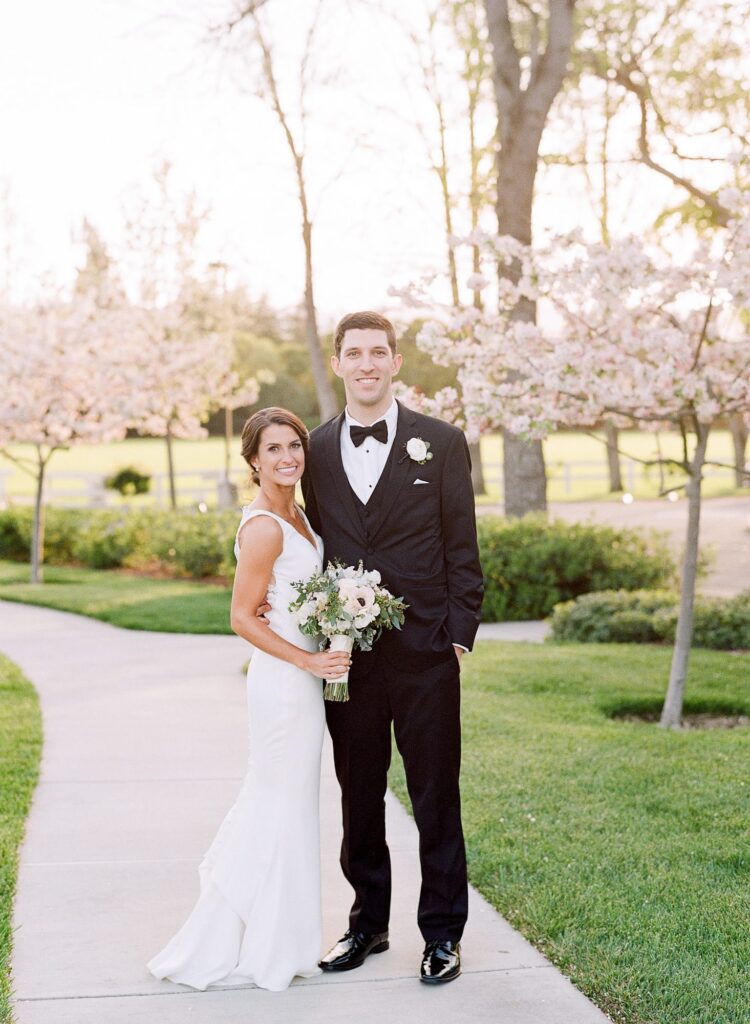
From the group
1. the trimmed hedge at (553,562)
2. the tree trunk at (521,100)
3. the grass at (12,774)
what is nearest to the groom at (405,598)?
the grass at (12,774)

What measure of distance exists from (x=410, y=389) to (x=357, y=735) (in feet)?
13.6

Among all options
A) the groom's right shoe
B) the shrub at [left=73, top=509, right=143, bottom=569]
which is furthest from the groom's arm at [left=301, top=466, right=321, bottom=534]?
the shrub at [left=73, top=509, right=143, bottom=569]

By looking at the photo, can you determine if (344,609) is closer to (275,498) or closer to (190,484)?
(275,498)

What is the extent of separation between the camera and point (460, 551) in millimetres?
3980

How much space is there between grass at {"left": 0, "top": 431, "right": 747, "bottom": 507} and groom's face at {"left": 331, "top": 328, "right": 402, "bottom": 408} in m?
17.6

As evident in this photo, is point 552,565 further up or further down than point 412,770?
further down

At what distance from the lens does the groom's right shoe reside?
13.0 ft

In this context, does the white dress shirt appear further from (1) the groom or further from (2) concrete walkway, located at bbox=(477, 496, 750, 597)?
(2) concrete walkway, located at bbox=(477, 496, 750, 597)

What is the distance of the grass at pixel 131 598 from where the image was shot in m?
12.2

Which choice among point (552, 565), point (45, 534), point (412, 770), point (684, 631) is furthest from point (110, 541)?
point (412, 770)

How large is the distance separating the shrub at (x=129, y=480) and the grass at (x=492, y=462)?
0.35 metres

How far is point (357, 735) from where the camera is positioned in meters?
4.01

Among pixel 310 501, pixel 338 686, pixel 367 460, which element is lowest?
pixel 338 686

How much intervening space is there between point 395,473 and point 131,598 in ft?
34.7
